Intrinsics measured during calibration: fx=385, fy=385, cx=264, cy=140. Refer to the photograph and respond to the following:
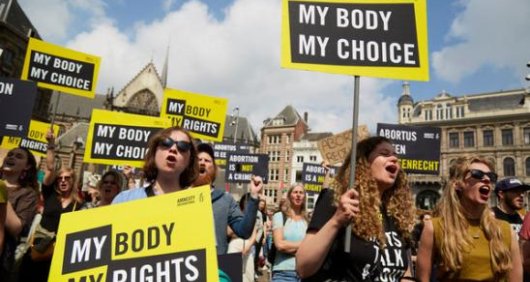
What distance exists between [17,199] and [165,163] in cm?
200

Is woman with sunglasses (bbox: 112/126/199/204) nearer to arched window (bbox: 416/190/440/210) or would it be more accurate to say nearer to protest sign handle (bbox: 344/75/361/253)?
protest sign handle (bbox: 344/75/361/253)

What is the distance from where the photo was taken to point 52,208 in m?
4.70

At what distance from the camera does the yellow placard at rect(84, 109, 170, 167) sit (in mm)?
7664

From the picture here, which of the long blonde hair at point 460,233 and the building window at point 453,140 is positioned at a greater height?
the building window at point 453,140

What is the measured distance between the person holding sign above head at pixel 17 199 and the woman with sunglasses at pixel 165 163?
1028 millimetres

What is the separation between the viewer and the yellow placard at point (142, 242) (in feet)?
7.18

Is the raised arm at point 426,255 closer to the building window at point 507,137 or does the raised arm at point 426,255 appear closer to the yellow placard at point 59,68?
the yellow placard at point 59,68

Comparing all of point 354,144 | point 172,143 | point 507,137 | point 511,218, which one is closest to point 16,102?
point 172,143

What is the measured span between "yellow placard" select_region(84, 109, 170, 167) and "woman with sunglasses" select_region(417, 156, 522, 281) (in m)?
5.90

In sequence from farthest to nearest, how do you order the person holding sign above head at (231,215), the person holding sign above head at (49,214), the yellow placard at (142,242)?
the person holding sign above head at (49,214) < the person holding sign above head at (231,215) < the yellow placard at (142,242)

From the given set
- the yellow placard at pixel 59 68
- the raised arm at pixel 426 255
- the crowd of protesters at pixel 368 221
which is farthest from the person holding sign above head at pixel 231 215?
the yellow placard at pixel 59 68

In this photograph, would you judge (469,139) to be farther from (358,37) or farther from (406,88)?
(358,37)

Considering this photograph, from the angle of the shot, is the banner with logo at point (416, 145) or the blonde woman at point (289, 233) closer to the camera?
the blonde woman at point (289, 233)

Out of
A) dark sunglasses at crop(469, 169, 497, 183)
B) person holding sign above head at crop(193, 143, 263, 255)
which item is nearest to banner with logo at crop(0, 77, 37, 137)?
person holding sign above head at crop(193, 143, 263, 255)
